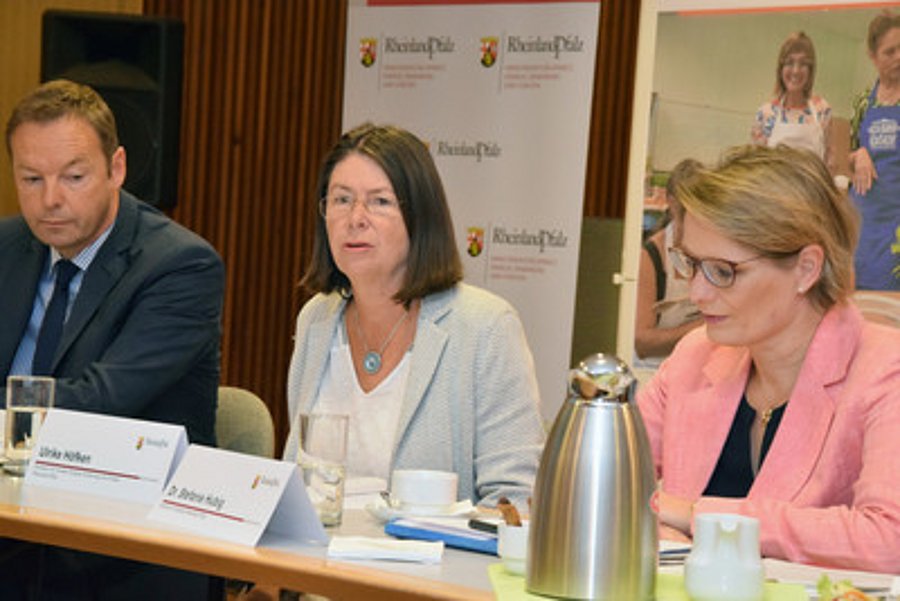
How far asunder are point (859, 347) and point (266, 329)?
473 centimetres

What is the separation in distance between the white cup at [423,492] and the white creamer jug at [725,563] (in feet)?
2.25

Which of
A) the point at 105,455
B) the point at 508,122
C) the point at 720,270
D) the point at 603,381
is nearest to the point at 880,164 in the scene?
the point at 508,122

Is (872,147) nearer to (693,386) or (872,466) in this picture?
(693,386)

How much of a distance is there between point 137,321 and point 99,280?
15 cm

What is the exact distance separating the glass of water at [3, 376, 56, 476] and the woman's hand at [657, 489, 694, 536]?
1146 mm

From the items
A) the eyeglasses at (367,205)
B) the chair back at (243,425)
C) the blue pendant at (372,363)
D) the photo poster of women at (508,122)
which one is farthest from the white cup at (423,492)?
the photo poster of women at (508,122)

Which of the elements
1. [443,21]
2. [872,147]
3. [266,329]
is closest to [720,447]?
[872,147]

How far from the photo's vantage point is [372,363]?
10.7ft

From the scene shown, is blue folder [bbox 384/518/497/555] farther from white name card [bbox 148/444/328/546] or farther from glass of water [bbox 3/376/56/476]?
glass of water [bbox 3/376/56/476]

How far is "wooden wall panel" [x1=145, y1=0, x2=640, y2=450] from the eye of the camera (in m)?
6.98

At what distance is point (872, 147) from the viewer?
4730 millimetres

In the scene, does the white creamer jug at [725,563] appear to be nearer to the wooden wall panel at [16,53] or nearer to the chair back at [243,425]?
the chair back at [243,425]

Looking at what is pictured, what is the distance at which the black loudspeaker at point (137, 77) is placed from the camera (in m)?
5.53

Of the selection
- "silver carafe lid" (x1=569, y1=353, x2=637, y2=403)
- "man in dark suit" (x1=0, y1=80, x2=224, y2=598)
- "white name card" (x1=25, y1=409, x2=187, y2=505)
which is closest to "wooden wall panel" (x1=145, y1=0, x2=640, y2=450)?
"man in dark suit" (x1=0, y1=80, x2=224, y2=598)
